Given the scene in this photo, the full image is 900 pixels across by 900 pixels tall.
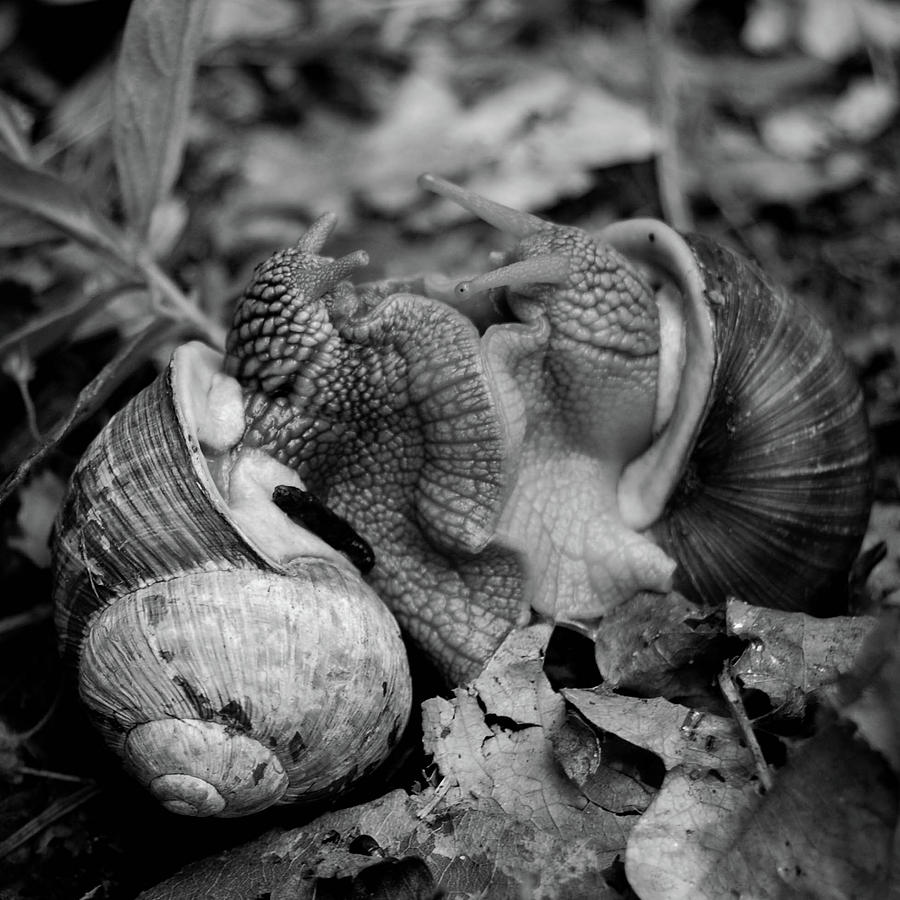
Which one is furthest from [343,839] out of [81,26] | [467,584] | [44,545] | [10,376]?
[81,26]

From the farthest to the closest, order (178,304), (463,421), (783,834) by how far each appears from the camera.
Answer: (178,304) < (463,421) < (783,834)

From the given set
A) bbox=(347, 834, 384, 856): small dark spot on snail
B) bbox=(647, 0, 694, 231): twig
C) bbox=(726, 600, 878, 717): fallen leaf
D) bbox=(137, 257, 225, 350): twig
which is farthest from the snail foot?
bbox=(647, 0, 694, 231): twig

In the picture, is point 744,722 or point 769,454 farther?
point 769,454

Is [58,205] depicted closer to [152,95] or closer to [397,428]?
[152,95]

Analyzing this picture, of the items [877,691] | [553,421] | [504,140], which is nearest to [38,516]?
[553,421]

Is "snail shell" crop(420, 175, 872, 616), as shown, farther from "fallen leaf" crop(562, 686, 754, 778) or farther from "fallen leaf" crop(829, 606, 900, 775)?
"fallen leaf" crop(829, 606, 900, 775)

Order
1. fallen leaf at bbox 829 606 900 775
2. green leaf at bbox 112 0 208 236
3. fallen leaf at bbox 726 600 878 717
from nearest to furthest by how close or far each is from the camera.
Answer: fallen leaf at bbox 829 606 900 775, fallen leaf at bbox 726 600 878 717, green leaf at bbox 112 0 208 236

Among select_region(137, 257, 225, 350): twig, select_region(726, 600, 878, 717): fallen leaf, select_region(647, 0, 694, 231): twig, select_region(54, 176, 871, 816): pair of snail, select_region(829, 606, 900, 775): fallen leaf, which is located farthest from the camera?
select_region(647, 0, 694, 231): twig
